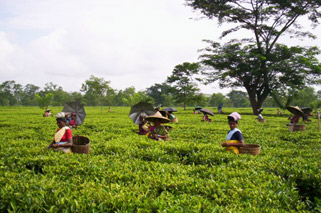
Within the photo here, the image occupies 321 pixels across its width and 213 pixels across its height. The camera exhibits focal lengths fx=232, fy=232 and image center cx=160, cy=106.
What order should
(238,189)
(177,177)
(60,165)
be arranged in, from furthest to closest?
(60,165)
(177,177)
(238,189)

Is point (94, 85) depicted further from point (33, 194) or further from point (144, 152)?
point (33, 194)

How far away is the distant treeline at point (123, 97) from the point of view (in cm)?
3634

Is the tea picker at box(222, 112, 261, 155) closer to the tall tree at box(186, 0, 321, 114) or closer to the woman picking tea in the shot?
the woman picking tea

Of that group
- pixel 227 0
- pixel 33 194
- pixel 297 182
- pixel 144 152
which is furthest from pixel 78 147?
pixel 227 0

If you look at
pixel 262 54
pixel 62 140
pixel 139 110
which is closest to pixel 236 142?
pixel 62 140

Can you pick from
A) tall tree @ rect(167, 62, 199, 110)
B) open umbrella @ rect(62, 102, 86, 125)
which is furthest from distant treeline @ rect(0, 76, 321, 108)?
open umbrella @ rect(62, 102, 86, 125)

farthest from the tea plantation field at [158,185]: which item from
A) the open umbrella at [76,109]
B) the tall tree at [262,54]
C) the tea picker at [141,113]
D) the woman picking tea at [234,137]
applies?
the tall tree at [262,54]

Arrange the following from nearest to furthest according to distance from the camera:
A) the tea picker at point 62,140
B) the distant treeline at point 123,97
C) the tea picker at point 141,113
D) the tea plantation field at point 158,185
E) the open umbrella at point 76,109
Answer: the tea plantation field at point 158,185 → the tea picker at point 62,140 → the tea picker at point 141,113 → the open umbrella at point 76,109 → the distant treeline at point 123,97

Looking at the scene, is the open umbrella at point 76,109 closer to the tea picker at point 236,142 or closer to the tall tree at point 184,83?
the tea picker at point 236,142

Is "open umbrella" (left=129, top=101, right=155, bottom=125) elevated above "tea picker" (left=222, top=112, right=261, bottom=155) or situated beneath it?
elevated above

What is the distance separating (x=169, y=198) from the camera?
3.54 m

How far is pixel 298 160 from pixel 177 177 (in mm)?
3138

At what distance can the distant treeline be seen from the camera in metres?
36.3

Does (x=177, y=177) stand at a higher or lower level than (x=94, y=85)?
lower
